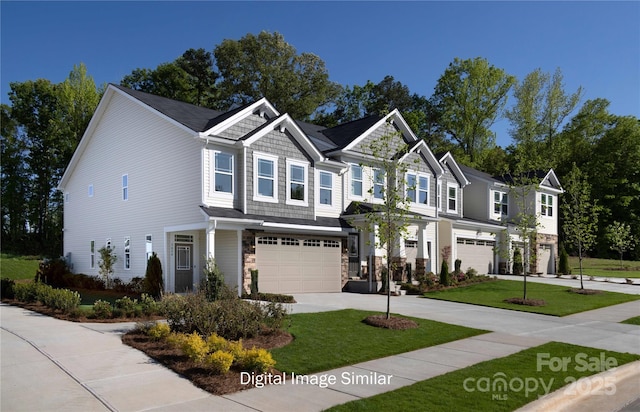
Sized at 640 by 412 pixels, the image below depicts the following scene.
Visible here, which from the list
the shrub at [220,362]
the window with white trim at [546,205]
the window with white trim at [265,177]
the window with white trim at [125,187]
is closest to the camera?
the shrub at [220,362]

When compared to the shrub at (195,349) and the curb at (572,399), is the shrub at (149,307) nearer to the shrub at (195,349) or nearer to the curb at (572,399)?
the shrub at (195,349)

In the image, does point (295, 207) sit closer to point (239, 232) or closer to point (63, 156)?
point (239, 232)

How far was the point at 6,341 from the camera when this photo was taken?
35.0 feet

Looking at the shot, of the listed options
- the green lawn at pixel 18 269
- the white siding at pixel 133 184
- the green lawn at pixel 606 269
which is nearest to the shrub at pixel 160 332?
the white siding at pixel 133 184

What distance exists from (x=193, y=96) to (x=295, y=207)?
3098 cm

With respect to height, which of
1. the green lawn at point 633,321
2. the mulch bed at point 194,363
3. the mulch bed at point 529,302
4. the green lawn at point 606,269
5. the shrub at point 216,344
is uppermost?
the shrub at point 216,344

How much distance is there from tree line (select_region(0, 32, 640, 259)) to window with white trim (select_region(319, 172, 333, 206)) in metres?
19.3

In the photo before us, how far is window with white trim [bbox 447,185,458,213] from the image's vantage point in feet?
106

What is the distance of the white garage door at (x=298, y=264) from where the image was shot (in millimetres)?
20625

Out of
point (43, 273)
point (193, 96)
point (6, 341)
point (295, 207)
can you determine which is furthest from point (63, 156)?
point (6, 341)

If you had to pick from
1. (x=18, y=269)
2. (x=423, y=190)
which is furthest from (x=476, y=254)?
(x=18, y=269)

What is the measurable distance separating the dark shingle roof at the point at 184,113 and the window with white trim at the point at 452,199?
15418 mm

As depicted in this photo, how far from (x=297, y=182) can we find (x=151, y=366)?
47.0 ft

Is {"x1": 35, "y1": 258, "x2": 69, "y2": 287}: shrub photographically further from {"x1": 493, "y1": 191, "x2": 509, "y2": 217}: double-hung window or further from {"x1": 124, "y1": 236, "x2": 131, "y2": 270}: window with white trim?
{"x1": 493, "y1": 191, "x2": 509, "y2": 217}: double-hung window
